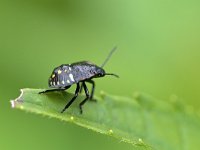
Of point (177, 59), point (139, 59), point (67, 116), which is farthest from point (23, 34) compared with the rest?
point (67, 116)

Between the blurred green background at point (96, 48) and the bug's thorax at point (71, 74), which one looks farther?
the blurred green background at point (96, 48)

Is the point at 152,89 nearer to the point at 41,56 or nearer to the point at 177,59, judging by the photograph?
the point at 177,59

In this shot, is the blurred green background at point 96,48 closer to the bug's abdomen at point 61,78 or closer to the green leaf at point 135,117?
the green leaf at point 135,117

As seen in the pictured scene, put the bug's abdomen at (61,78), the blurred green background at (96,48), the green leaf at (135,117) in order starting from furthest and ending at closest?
the blurred green background at (96,48) < the bug's abdomen at (61,78) < the green leaf at (135,117)

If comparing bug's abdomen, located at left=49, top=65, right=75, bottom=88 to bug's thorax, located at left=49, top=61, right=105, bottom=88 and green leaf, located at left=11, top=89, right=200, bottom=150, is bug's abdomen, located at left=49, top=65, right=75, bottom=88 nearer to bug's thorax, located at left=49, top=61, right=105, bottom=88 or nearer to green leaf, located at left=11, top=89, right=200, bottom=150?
bug's thorax, located at left=49, top=61, right=105, bottom=88

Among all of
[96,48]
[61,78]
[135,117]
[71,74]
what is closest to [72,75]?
[71,74]

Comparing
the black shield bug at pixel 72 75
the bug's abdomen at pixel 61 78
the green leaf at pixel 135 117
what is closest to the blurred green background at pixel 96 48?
the green leaf at pixel 135 117

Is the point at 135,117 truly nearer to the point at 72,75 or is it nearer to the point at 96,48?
the point at 72,75
